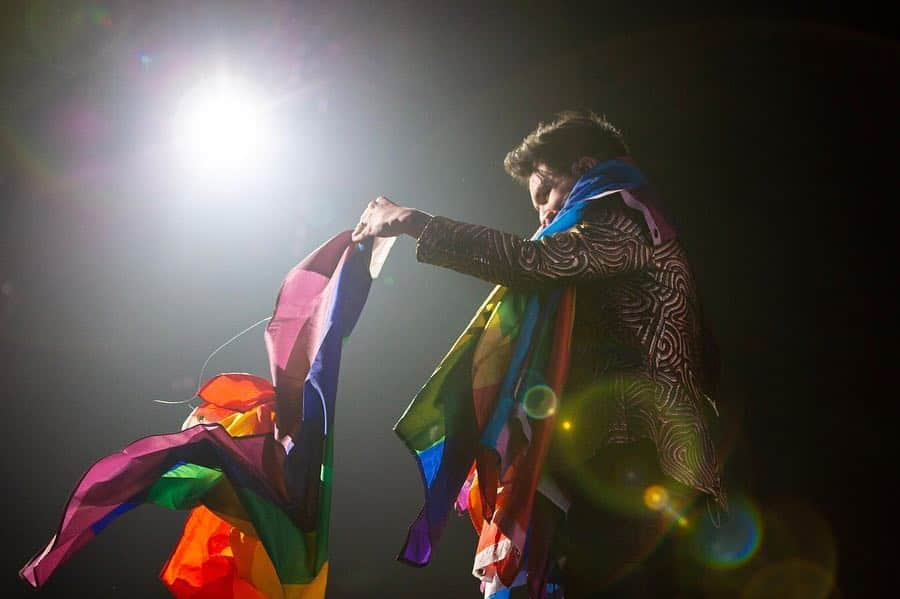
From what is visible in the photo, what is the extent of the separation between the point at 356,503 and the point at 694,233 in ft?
3.68

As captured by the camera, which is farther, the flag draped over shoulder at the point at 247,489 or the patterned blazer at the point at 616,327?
the flag draped over shoulder at the point at 247,489

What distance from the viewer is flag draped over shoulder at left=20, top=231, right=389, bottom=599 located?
1.10 metres

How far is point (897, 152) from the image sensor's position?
1942 millimetres

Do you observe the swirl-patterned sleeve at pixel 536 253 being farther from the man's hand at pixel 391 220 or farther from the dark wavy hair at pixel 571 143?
the dark wavy hair at pixel 571 143

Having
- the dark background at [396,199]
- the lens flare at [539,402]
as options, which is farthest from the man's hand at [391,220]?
the dark background at [396,199]

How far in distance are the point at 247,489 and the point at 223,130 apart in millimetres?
1299

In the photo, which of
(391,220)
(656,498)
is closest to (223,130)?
(391,220)

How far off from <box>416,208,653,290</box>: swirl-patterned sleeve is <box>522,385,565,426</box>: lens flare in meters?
0.14

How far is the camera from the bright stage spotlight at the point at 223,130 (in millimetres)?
2107

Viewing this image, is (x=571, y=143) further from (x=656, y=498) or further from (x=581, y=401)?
(x=656, y=498)

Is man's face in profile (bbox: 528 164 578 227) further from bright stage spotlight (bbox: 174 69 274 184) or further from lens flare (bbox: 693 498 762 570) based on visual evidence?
bright stage spotlight (bbox: 174 69 274 184)

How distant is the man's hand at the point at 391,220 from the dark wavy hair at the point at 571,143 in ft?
0.91

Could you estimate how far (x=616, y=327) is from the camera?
105 cm

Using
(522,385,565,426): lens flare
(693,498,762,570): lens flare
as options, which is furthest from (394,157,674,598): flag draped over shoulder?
(693,498,762,570): lens flare
